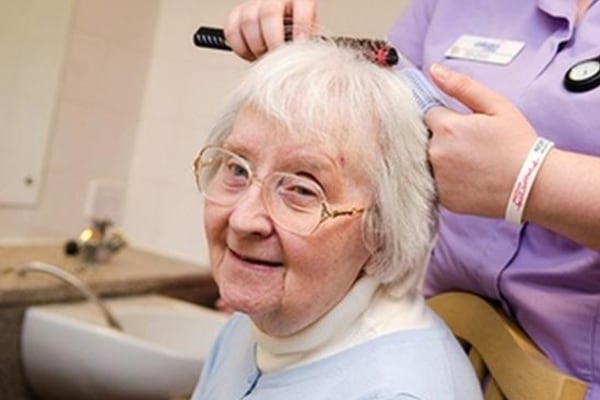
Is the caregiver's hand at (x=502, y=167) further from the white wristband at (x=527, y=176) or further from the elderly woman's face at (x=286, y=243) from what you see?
the elderly woman's face at (x=286, y=243)

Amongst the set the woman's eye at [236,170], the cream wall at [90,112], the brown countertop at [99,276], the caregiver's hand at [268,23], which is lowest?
the brown countertop at [99,276]

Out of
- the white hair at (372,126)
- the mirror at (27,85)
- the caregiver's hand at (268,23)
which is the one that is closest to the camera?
the white hair at (372,126)

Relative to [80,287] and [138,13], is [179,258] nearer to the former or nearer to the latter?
[80,287]

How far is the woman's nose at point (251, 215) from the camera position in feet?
2.55

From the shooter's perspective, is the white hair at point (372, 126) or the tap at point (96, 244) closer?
the white hair at point (372, 126)

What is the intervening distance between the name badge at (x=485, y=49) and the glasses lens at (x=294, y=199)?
30 centimetres

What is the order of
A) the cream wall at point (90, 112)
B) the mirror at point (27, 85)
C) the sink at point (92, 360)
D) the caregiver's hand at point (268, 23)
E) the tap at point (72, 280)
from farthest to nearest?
1. the cream wall at point (90, 112)
2. the mirror at point (27, 85)
3. the tap at point (72, 280)
4. the sink at point (92, 360)
5. the caregiver's hand at point (268, 23)

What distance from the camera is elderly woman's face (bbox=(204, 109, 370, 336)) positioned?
78cm

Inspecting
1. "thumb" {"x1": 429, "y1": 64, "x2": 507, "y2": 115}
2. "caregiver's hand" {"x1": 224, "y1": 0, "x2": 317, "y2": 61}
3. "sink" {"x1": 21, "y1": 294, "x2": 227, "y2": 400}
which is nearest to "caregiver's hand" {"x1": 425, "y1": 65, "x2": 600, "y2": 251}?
"thumb" {"x1": 429, "y1": 64, "x2": 507, "y2": 115}

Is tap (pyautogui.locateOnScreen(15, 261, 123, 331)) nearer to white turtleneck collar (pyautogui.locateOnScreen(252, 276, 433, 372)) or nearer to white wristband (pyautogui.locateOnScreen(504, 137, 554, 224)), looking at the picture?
white turtleneck collar (pyautogui.locateOnScreen(252, 276, 433, 372))

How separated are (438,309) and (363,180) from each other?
0.90 ft

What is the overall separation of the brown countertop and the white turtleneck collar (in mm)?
998

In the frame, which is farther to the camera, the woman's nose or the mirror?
the mirror

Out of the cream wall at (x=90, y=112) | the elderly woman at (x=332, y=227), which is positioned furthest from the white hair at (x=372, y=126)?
the cream wall at (x=90, y=112)
